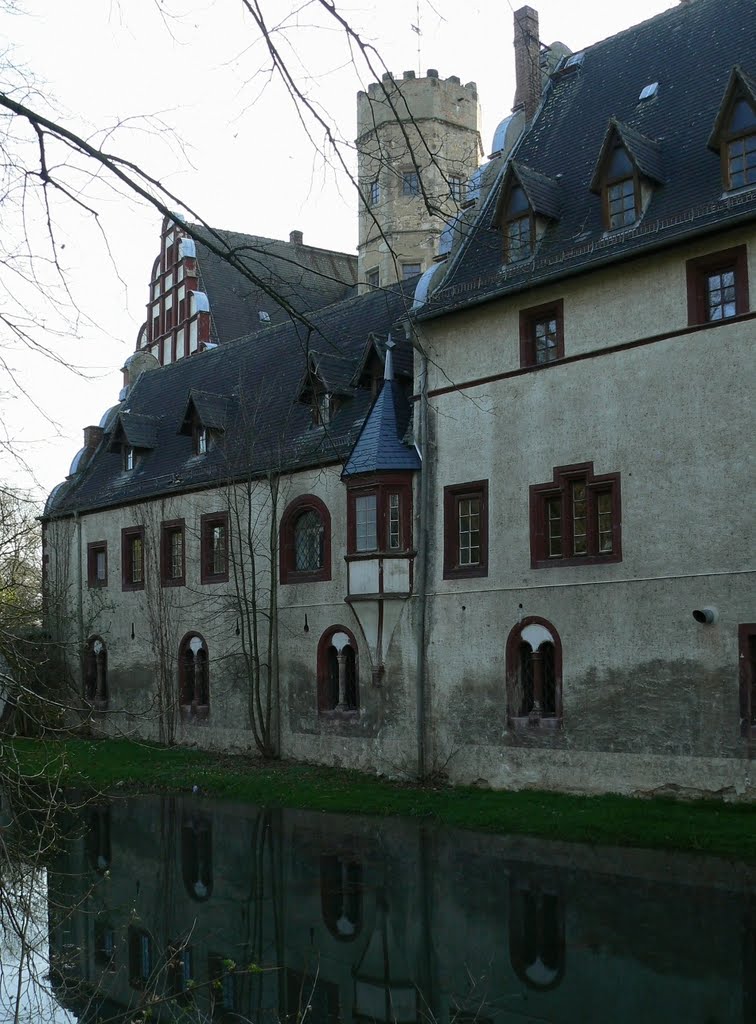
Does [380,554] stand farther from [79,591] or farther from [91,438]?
[91,438]

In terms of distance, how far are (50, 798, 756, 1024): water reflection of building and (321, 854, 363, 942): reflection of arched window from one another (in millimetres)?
32

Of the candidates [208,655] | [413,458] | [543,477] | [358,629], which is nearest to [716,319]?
[543,477]

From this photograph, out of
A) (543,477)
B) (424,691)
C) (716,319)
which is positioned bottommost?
(424,691)

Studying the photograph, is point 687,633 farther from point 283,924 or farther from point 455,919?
point 283,924

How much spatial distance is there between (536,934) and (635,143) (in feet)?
45.5

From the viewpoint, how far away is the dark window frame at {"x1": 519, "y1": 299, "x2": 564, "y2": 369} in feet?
68.1

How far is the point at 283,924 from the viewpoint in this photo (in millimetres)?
12906

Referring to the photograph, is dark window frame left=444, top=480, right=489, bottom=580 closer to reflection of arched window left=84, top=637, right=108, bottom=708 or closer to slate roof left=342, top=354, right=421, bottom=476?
slate roof left=342, top=354, right=421, bottom=476

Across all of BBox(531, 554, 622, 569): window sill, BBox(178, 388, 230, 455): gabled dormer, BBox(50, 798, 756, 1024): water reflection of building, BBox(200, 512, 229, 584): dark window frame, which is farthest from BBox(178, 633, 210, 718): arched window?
BBox(531, 554, 622, 569): window sill

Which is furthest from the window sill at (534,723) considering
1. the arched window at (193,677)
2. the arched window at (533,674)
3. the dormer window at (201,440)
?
the dormer window at (201,440)

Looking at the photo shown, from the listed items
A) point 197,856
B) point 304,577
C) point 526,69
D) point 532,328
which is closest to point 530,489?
point 532,328

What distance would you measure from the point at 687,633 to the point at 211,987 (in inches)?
397

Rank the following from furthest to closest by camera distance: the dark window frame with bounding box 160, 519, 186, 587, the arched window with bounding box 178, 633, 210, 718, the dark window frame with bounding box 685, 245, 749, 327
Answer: the dark window frame with bounding box 160, 519, 186, 587
the arched window with bounding box 178, 633, 210, 718
the dark window frame with bounding box 685, 245, 749, 327

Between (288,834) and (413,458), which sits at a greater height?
(413,458)
